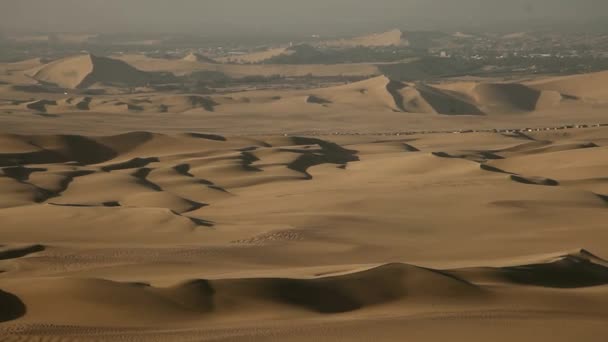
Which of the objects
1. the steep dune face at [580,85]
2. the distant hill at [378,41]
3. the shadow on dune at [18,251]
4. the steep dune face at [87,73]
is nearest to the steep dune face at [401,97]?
the steep dune face at [580,85]

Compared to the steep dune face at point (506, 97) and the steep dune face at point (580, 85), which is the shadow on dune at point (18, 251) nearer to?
the steep dune face at point (506, 97)

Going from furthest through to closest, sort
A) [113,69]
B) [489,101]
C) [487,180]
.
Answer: [113,69] < [489,101] < [487,180]

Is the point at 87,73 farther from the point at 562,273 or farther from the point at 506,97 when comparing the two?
the point at 562,273

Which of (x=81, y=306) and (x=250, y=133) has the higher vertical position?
(x=81, y=306)

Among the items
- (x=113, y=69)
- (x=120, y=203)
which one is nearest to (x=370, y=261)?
(x=120, y=203)

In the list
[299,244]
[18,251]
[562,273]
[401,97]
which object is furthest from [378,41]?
[562,273]

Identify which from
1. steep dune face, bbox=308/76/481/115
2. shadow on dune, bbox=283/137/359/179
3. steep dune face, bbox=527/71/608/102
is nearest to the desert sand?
shadow on dune, bbox=283/137/359/179

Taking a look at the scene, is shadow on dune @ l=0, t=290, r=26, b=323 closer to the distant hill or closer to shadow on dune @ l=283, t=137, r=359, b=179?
shadow on dune @ l=283, t=137, r=359, b=179

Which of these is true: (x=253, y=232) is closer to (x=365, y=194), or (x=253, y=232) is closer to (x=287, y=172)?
(x=365, y=194)
